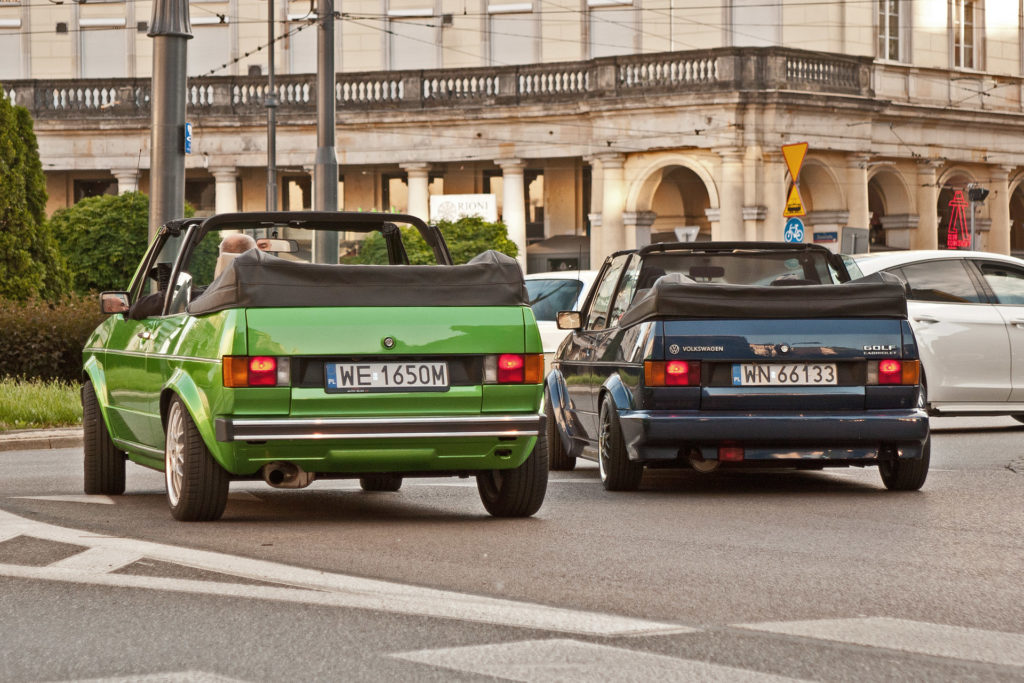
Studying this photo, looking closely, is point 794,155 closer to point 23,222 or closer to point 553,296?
point 553,296

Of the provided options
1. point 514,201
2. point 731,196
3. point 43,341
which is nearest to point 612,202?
point 514,201

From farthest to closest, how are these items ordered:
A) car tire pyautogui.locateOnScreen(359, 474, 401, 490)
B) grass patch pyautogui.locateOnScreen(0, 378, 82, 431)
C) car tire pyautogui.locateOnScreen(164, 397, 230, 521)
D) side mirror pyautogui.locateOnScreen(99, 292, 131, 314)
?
grass patch pyautogui.locateOnScreen(0, 378, 82, 431) → car tire pyautogui.locateOnScreen(359, 474, 401, 490) → side mirror pyautogui.locateOnScreen(99, 292, 131, 314) → car tire pyautogui.locateOnScreen(164, 397, 230, 521)

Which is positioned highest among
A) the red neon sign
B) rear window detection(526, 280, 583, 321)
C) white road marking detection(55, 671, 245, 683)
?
the red neon sign

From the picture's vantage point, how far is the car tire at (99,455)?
436 inches

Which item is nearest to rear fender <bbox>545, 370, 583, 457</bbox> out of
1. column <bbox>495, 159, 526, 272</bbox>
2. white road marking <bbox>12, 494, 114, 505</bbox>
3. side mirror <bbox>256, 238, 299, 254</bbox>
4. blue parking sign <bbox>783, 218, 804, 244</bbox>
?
side mirror <bbox>256, 238, 299, 254</bbox>

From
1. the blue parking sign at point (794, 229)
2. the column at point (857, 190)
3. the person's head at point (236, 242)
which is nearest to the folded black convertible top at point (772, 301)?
the person's head at point (236, 242)

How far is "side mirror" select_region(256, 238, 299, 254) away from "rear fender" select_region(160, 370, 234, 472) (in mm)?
1748

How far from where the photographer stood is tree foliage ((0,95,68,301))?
22.0 m

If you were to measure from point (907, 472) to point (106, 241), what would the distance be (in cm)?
2800

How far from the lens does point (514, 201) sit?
49688 mm

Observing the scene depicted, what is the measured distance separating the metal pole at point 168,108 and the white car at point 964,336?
23.6 ft

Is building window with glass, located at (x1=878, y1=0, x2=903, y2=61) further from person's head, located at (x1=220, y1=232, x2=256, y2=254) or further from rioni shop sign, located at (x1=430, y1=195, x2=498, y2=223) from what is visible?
person's head, located at (x1=220, y1=232, x2=256, y2=254)

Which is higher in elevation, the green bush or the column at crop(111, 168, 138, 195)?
the column at crop(111, 168, 138, 195)

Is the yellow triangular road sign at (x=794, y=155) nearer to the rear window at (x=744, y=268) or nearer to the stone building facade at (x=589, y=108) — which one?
the rear window at (x=744, y=268)
